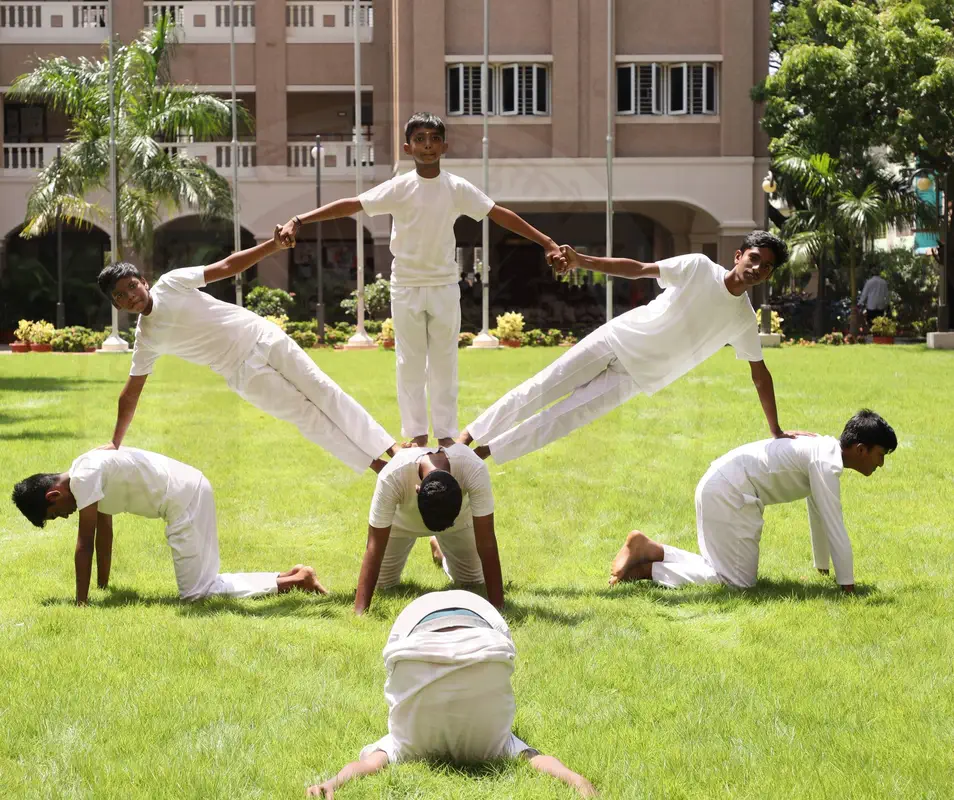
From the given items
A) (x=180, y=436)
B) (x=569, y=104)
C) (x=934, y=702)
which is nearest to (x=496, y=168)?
(x=569, y=104)

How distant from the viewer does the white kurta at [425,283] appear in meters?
8.30

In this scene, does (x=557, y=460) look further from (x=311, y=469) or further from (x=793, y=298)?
(x=793, y=298)

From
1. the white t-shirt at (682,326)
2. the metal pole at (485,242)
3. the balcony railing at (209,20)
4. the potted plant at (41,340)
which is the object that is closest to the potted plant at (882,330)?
the metal pole at (485,242)

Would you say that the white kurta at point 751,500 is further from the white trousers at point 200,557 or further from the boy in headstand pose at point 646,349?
the white trousers at point 200,557

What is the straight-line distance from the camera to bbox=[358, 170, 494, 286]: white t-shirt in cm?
828

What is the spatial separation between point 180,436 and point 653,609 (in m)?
9.48

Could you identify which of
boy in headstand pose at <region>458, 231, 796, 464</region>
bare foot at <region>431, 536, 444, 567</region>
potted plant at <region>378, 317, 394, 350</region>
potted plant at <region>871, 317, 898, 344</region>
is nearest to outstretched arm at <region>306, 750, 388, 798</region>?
boy in headstand pose at <region>458, 231, 796, 464</region>

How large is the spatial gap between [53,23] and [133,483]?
32660mm

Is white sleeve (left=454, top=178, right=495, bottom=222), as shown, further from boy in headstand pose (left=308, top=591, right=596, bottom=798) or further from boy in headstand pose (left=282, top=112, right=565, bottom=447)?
boy in headstand pose (left=308, top=591, right=596, bottom=798)

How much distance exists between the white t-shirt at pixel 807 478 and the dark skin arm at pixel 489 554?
64.5 inches

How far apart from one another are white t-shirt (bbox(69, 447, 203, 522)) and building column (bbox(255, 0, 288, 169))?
28.6 m

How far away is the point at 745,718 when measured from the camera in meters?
5.70

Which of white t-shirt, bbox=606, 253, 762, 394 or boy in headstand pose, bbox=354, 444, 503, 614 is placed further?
white t-shirt, bbox=606, 253, 762, 394

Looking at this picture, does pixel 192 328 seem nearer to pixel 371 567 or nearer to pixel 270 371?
pixel 270 371
